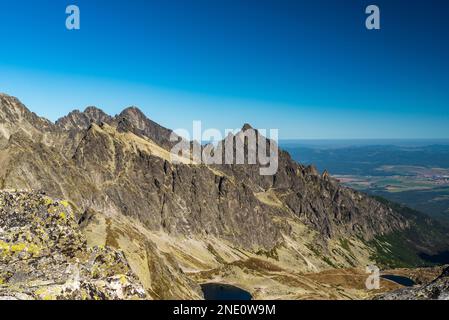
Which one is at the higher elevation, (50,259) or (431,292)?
(50,259)

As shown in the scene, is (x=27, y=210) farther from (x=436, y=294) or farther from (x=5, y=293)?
(x=436, y=294)

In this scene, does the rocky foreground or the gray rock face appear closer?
the rocky foreground

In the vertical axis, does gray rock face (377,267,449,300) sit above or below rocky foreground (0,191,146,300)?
below

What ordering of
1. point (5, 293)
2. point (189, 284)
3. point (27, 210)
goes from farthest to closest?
point (189, 284)
point (27, 210)
point (5, 293)

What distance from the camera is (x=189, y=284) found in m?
149

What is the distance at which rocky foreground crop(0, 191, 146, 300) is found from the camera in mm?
24797

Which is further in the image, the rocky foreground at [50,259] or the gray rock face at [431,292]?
the gray rock face at [431,292]

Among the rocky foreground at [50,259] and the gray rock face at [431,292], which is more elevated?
the rocky foreground at [50,259]

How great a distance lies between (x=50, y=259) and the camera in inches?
1289

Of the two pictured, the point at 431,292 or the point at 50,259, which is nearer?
the point at 50,259

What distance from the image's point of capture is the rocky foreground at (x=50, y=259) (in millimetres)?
24797
